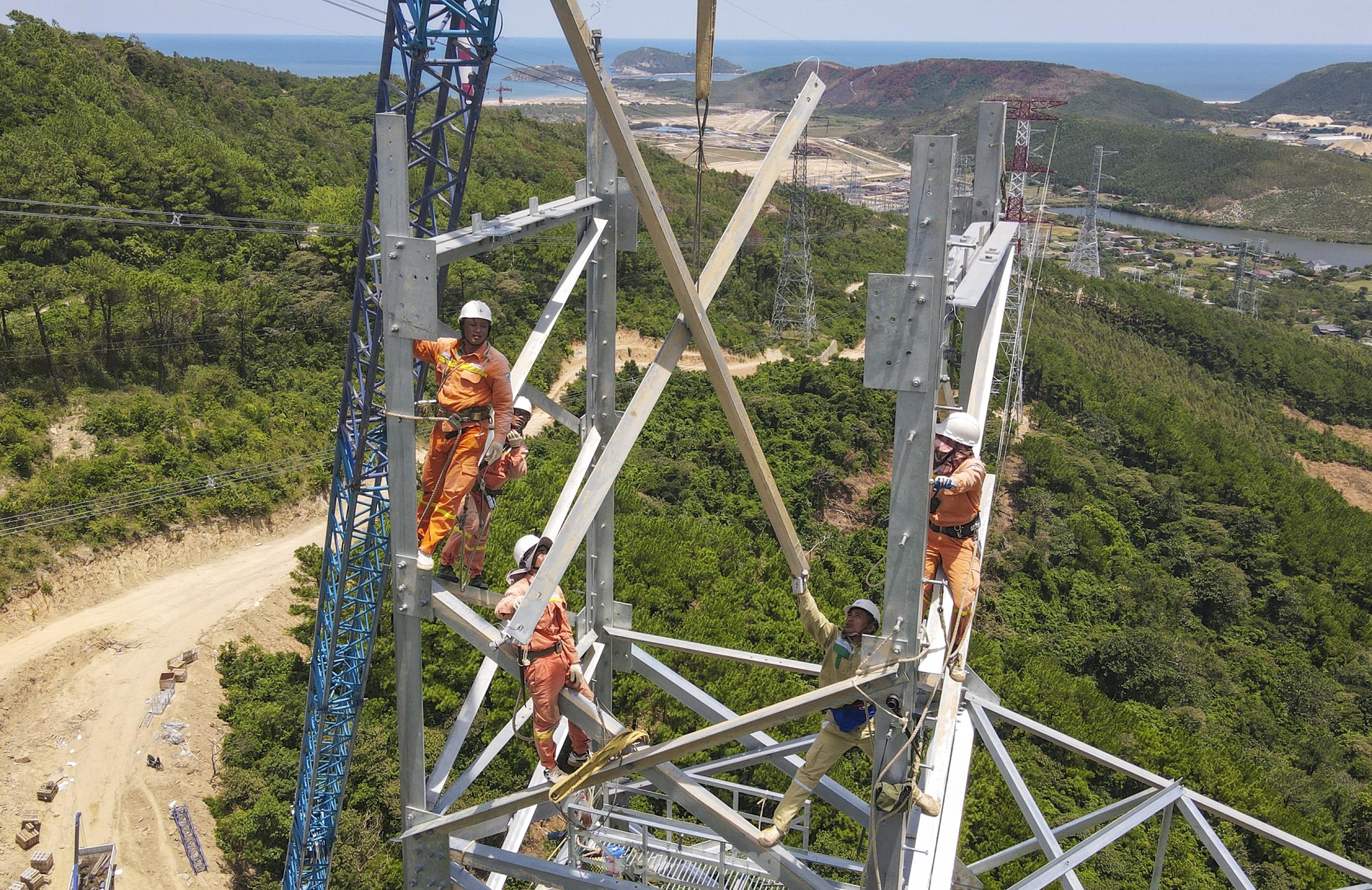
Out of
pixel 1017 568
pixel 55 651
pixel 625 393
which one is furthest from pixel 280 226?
pixel 1017 568

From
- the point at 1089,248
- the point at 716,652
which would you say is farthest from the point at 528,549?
the point at 1089,248

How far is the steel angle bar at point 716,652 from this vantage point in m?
9.60

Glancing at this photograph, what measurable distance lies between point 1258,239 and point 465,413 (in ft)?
448

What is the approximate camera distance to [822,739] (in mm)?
8211

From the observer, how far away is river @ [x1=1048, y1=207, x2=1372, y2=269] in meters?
116

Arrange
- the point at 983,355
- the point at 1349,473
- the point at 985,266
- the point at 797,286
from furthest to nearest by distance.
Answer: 1. the point at 1349,473
2. the point at 797,286
3. the point at 983,355
4. the point at 985,266

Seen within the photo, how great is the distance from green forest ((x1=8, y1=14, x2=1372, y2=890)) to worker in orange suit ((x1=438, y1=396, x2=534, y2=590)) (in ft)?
33.8

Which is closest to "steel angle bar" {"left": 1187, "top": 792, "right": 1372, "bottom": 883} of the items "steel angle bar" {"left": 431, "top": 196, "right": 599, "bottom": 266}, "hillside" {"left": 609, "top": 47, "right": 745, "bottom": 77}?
"steel angle bar" {"left": 431, "top": 196, "right": 599, "bottom": 266}

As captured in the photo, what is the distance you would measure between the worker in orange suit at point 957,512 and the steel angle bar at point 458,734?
3.96 meters

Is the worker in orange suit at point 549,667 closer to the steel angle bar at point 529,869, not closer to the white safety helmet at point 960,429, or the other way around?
the steel angle bar at point 529,869

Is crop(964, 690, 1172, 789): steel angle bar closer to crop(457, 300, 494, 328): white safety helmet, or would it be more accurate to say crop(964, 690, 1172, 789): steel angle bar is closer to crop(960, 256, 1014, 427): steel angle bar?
crop(960, 256, 1014, 427): steel angle bar

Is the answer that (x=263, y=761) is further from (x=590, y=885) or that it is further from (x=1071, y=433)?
(x=1071, y=433)

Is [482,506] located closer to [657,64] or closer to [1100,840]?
[1100,840]

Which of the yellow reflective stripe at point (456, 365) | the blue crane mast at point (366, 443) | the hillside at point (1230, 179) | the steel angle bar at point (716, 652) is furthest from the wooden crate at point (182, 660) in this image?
the hillside at point (1230, 179)
